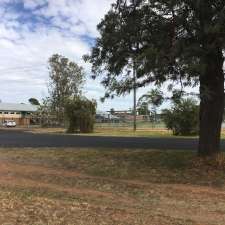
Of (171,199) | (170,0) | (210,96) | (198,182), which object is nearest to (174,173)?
(198,182)

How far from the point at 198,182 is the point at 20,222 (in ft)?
22.4

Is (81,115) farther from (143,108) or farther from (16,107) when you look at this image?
(16,107)

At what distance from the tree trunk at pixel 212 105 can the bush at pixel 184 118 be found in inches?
1006

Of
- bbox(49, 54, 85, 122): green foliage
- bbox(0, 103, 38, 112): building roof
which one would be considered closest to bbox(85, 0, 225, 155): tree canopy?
bbox(49, 54, 85, 122): green foliage

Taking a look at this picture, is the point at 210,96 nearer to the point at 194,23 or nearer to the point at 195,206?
the point at 194,23

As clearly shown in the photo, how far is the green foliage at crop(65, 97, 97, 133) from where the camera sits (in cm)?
5166

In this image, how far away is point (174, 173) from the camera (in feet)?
47.8

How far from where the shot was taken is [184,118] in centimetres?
4141

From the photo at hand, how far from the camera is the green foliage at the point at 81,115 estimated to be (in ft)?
169

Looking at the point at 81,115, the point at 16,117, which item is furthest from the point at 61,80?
the point at 16,117

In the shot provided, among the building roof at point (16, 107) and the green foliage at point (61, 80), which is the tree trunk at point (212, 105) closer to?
the green foliage at point (61, 80)

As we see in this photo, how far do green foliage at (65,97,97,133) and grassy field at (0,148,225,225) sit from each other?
31131 mm

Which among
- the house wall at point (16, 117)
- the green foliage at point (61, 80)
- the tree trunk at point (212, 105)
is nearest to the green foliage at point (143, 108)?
the tree trunk at point (212, 105)

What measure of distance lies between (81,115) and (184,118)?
13.6 metres
